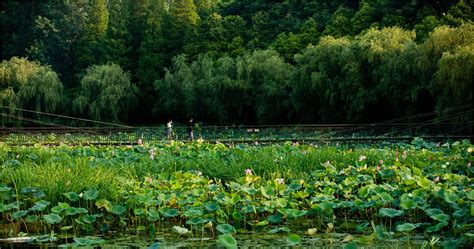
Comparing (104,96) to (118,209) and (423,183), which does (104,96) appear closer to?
(118,209)

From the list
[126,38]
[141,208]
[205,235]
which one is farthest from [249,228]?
[126,38]

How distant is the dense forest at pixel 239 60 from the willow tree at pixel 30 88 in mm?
58

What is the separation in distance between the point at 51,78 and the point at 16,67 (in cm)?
180

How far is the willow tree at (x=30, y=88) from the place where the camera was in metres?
26.4

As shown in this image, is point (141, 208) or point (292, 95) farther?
point (292, 95)

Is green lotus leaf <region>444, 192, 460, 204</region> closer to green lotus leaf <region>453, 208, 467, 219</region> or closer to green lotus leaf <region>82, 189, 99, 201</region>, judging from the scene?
green lotus leaf <region>453, 208, 467, 219</region>

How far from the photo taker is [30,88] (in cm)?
2644

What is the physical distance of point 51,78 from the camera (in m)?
27.1

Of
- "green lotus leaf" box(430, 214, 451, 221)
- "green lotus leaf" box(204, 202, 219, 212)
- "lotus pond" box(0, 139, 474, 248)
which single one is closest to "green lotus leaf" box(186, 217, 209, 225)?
"lotus pond" box(0, 139, 474, 248)

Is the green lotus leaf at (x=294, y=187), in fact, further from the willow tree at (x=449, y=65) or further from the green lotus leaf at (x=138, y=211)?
the willow tree at (x=449, y=65)

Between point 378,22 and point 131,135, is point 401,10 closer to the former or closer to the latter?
point 378,22

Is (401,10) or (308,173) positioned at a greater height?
(401,10)

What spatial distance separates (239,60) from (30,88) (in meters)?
9.64

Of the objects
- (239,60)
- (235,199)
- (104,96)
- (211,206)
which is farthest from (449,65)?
(104,96)
